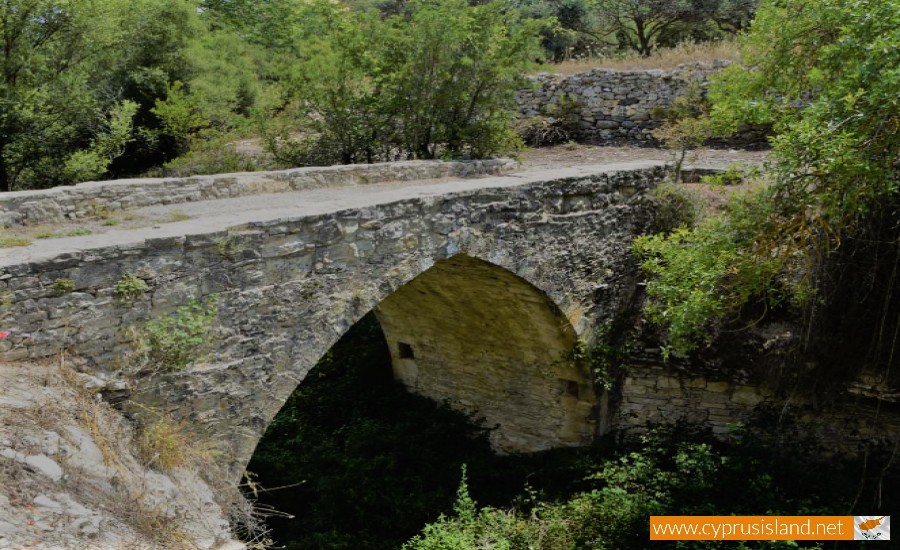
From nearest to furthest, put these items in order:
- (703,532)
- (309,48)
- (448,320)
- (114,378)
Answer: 1. (114,378)
2. (703,532)
3. (309,48)
4. (448,320)

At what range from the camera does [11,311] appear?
13.8ft

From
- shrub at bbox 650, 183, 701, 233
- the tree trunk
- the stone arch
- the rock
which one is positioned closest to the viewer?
the rock

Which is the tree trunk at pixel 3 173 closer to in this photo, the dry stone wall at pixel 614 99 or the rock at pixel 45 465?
the rock at pixel 45 465

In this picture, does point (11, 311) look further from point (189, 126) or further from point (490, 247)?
point (189, 126)

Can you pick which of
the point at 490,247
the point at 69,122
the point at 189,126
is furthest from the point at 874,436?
the point at 69,122

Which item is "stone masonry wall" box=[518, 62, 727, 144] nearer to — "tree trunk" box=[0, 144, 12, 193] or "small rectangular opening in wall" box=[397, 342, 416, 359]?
"small rectangular opening in wall" box=[397, 342, 416, 359]

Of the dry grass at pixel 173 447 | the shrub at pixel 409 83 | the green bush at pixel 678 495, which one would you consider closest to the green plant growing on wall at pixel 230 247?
the dry grass at pixel 173 447

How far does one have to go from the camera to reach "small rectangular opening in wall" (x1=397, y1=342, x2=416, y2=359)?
1105 centimetres

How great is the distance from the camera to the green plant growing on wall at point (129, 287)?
4602 millimetres

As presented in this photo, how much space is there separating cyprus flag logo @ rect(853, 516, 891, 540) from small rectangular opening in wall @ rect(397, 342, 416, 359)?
236 inches

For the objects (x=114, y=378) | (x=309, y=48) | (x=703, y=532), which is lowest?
(x=703, y=532)

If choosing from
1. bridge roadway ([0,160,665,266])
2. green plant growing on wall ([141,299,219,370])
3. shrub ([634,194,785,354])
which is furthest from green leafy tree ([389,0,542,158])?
green plant growing on wall ([141,299,219,370])

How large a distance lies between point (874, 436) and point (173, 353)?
716 cm

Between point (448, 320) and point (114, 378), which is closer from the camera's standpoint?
point (114, 378)
